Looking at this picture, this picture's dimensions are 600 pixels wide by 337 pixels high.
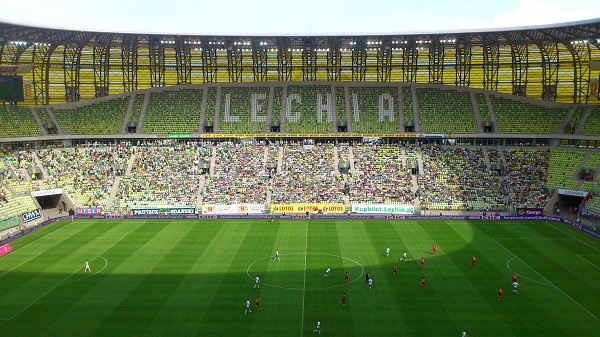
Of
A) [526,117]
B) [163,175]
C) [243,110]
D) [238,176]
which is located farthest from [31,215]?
[526,117]

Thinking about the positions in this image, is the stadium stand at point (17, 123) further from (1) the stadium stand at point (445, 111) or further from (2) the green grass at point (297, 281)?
(1) the stadium stand at point (445, 111)

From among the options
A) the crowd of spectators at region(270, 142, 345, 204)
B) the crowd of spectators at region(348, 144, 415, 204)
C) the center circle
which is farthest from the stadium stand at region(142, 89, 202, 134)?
the center circle

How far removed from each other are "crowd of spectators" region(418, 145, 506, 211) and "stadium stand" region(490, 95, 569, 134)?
6562 mm

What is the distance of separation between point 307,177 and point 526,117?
3338cm

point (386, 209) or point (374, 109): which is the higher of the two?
point (374, 109)

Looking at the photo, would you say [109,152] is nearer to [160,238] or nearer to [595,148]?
[160,238]

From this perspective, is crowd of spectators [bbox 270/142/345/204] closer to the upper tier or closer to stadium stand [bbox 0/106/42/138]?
the upper tier

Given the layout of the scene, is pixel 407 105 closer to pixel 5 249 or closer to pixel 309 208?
pixel 309 208

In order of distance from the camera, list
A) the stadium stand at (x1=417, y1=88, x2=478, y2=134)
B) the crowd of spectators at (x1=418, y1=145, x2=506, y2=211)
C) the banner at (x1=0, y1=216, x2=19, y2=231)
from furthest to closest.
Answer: the stadium stand at (x1=417, y1=88, x2=478, y2=134)
the crowd of spectators at (x1=418, y1=145, x2=506, y2=211)
the banner at (x1=0, y1=216, x2=19, y2=231)

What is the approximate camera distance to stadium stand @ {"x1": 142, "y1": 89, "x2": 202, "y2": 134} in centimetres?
7381

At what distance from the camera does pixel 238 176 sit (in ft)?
214

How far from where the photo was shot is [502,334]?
28.2 metres

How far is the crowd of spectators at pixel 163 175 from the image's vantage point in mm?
61406

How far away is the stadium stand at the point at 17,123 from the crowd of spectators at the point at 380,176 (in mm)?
43461
